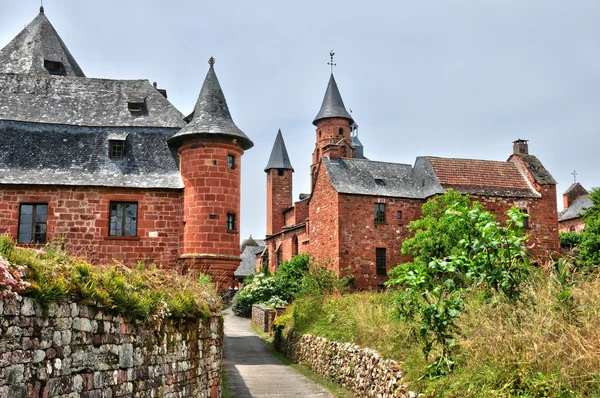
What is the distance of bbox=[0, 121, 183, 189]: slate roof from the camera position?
21.9 m

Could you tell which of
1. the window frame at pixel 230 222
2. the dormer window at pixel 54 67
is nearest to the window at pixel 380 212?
the window frame at pixel 230 222

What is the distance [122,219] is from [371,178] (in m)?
19.4

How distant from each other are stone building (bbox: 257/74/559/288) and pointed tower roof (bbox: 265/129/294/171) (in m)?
17.0

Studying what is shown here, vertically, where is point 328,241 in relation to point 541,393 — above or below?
above

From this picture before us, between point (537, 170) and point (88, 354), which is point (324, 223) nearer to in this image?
point (537, 170)

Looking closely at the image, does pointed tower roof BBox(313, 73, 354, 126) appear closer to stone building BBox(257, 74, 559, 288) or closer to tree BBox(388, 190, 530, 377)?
stone building BBox(257, 74, 559, 288)

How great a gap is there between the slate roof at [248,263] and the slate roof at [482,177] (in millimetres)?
28884

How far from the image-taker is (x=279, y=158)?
58969mm

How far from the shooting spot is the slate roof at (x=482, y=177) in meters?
38.0

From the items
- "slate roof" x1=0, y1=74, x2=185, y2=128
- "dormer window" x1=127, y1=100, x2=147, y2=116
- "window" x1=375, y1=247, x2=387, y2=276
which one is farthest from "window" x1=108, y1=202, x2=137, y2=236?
"window" x1=375, y1=247, x2=387, y2=276

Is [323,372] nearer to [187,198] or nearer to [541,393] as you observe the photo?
[187,198]

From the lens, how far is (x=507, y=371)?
28.4 feet

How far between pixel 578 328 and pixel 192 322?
20.7 feet

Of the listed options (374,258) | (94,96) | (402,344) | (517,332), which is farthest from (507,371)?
(374,258)
